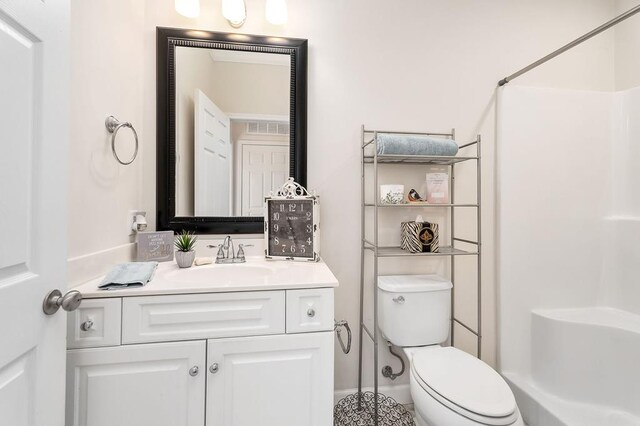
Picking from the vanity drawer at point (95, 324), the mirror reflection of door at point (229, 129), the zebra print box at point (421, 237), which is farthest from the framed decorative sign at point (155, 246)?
the zebra print box at point (421, 237)

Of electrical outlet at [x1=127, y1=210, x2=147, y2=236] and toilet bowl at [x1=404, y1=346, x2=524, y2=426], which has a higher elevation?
electrical outlet at [x1=127, y1=210, x2=147, y2=236]

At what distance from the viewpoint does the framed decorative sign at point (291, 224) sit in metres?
1.42

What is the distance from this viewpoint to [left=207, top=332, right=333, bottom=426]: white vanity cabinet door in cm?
98

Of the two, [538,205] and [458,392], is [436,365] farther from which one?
[538,205]

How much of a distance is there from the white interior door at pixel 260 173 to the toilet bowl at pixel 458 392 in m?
1.07

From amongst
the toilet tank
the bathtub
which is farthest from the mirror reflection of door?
the bathtub

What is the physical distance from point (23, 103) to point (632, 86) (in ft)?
9.11

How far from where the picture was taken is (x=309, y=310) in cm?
104

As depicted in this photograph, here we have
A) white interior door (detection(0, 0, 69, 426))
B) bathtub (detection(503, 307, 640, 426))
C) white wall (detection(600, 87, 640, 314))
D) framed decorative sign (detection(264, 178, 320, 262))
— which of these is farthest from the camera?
white wall (detection(600, 87, 640, 314))

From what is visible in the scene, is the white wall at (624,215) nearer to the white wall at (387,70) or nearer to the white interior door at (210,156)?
the white wall at (387,70)

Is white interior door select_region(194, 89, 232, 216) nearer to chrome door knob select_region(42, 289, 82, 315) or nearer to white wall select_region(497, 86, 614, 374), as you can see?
chrome door knob select_region(42, 289, 82, 315)

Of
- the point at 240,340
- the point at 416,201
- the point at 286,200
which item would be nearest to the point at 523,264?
the point at 416,201

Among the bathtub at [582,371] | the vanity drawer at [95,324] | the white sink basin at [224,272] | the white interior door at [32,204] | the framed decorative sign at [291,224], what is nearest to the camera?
the white interior door at [32,204]

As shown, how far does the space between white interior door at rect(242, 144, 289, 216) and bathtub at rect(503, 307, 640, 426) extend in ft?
5.48
